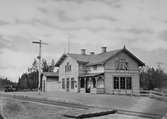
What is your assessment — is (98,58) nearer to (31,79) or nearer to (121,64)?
(121,64)

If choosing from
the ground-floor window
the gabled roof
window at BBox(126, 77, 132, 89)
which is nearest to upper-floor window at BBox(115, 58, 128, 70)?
the gabled roof

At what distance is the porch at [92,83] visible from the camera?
35156 mm

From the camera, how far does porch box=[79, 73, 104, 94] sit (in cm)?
3516

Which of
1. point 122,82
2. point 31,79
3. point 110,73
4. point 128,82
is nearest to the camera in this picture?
point 110,73

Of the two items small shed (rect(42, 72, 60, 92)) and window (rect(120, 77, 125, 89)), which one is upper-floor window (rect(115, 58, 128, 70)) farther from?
small shed (rect(42, 72, 60, 92))

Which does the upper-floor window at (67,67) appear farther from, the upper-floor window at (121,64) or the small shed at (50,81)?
the upper-floor window at (121,64)

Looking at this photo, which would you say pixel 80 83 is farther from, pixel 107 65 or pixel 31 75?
pixel 31 75

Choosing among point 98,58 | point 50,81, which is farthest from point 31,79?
point 98,58

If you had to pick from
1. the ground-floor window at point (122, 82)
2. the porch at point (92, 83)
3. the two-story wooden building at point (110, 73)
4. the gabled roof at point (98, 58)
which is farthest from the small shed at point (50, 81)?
the ground-floor window at point (122, 82)

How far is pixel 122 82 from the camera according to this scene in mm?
35500

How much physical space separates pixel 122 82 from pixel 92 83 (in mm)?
4317

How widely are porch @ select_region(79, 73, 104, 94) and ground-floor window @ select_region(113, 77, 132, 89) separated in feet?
6.04

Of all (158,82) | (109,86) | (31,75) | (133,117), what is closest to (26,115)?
(133,117)

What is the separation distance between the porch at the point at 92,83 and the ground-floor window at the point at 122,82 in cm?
184
